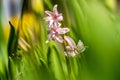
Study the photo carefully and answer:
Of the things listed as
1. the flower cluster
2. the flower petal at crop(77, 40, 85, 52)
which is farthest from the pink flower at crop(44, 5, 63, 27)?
the flower petal at crop(77, 40, 85, 52)

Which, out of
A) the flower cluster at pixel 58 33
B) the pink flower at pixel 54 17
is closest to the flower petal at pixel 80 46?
the flower cluster at pixel 58 33

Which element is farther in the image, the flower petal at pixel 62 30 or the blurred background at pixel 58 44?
the flower petal at pixel 62 30

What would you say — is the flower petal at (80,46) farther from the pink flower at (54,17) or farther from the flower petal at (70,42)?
the pink flower at (54,17)

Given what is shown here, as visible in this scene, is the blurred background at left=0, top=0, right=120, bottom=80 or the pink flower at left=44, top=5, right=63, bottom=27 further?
the pink flower at left=44, top=5, right=63, bottom=27

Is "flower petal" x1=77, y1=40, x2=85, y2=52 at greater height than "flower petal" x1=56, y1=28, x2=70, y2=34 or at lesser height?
lesser

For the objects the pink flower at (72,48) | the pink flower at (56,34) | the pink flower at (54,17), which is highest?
the pink flower at (54,17)

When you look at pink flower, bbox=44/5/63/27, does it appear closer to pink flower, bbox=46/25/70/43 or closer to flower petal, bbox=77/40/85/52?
pink flower, bbox=46/25/70/43

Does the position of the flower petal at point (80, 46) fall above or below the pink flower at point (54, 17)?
below
